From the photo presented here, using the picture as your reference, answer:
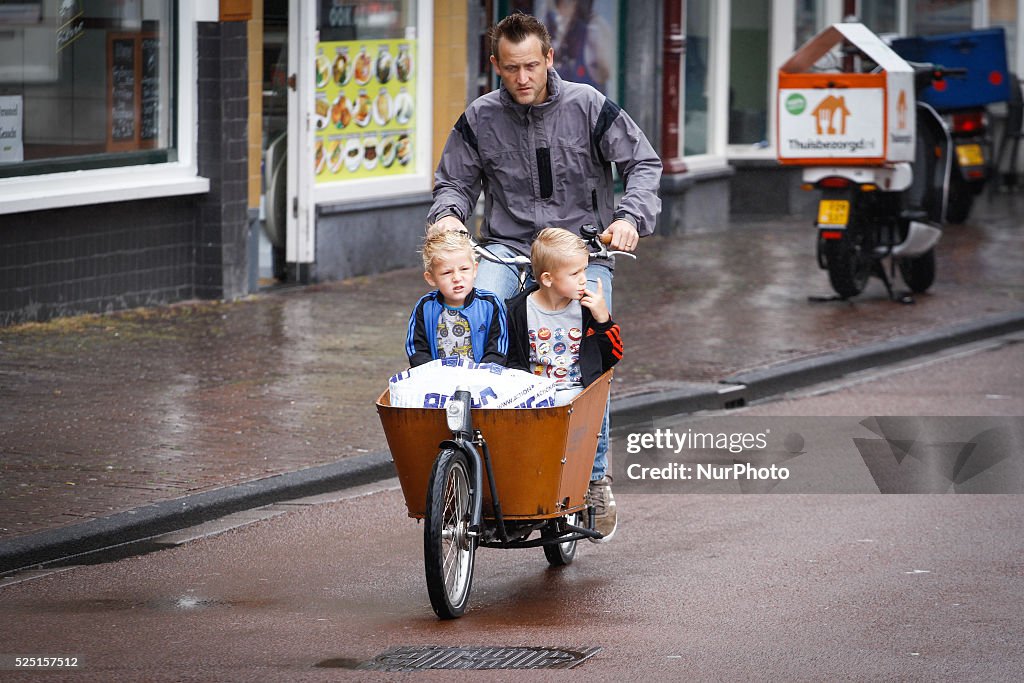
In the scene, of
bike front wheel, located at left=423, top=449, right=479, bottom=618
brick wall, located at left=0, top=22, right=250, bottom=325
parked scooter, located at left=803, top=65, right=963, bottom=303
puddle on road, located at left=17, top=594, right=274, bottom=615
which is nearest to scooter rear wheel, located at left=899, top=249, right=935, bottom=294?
parked scooter, located at left=803, top=65, right=963, bottom=303

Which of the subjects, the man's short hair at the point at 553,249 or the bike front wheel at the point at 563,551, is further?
the bike front wheel at the point at 563,551

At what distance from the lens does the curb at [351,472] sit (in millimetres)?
6625

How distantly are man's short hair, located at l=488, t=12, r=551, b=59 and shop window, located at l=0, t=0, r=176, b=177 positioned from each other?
240 inches

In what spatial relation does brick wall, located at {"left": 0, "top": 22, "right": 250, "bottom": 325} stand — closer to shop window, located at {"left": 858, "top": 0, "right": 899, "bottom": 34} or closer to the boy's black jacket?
the boy's black jacket

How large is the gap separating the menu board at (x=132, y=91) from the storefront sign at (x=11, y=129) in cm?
82

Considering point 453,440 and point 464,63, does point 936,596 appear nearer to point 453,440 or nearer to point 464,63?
point 453,440

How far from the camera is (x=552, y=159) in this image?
6.31 meters

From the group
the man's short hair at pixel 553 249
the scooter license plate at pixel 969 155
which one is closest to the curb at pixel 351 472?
the man's short hair at pixel 553 249

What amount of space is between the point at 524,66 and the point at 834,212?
23.7 ft

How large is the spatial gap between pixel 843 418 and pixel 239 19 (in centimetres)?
554

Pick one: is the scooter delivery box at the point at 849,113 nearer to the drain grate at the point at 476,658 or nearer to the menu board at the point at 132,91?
the menu board at the point at 132,91

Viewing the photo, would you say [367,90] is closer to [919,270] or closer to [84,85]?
[84,85]

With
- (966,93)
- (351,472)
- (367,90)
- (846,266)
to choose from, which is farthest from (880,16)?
(351,472)

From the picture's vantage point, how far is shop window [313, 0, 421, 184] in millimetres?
13922
